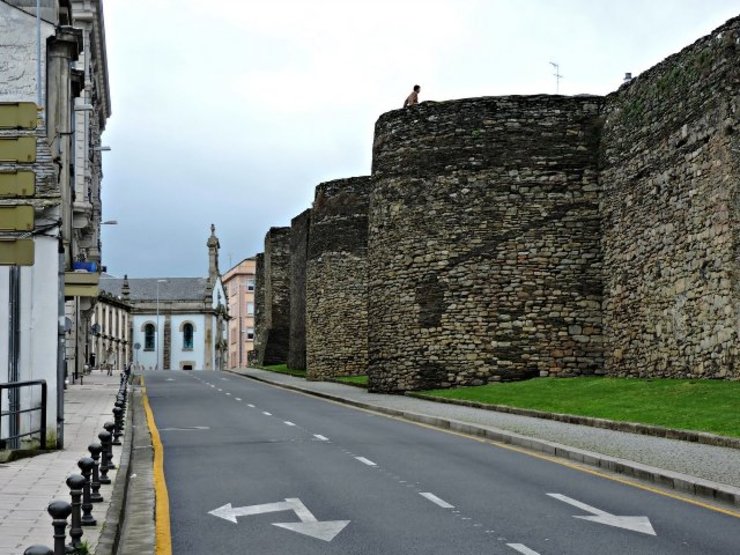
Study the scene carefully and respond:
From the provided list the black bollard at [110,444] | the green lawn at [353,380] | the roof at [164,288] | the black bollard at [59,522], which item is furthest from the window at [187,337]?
the black bollard at [59,522]

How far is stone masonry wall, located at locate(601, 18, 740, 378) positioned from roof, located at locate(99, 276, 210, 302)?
112818 mm

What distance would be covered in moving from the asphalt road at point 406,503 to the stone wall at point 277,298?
55.5 m

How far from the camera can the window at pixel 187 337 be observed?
140000 millimetres

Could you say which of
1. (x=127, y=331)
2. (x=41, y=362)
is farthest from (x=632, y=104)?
(x=127, y=331)

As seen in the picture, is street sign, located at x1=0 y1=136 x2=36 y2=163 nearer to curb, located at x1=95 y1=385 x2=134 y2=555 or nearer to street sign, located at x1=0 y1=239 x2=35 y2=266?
street sign, located at x1=0 y1=239 x2=35 y2=266

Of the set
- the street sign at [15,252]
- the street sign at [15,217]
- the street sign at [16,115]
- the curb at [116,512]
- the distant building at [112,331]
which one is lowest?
the curb at [116,512]

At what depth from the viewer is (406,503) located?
12.4 metres

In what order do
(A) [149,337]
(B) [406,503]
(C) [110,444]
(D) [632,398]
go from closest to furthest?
(B) [406,503]
(C) [110,444]
(D) [632,398]
(A) [149,337]

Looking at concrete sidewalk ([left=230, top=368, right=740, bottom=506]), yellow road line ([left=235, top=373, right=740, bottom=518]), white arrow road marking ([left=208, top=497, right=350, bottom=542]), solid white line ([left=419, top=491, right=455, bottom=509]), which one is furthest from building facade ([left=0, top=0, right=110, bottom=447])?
concrete sidewalk ([left=230, top=368, right=740, bottom=506])

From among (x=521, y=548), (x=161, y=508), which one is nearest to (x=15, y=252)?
(x=161, y=508)

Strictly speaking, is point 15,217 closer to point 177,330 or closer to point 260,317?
point 260,317

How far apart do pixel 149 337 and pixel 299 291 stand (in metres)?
78.0

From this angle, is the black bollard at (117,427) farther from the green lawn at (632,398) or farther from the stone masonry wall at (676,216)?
the stone masonry wall at (676,216)

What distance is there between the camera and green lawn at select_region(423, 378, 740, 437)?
66.1ft
